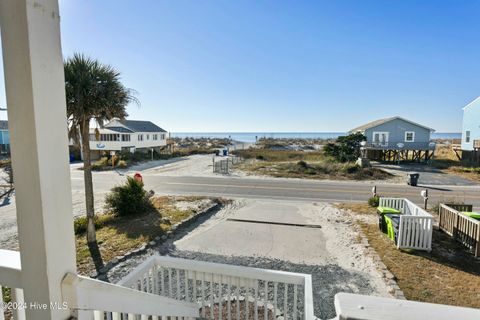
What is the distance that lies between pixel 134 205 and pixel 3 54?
32.5 ft

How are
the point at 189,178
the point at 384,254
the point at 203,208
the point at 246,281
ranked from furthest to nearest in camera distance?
the point at 189,178 → the point at 203,208 → the point at 384,254 → the point at 246,281

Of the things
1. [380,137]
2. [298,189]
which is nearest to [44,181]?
[298,189]

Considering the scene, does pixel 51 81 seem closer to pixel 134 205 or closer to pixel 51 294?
pixel 51 294

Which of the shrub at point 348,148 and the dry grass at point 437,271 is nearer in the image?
the dry grass at point 437,271

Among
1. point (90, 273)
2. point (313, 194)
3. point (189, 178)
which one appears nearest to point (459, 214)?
point (313, 194)

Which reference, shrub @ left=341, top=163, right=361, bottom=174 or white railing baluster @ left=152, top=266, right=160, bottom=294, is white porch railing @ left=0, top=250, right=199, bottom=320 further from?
shrub @ left=341, top=163, right=361, bottom=174

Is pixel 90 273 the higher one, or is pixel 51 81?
pixel 51 81

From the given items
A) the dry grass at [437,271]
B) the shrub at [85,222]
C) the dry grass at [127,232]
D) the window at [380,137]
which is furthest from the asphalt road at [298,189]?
the window at [380,137]

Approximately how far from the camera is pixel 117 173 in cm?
2150

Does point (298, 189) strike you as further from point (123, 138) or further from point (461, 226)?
point (123, 138)

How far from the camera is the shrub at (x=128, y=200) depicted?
9820mm

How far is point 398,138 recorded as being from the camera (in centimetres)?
2828

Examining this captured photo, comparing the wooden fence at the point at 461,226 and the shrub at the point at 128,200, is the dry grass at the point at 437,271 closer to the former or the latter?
the wooden fence at the point at 461,226

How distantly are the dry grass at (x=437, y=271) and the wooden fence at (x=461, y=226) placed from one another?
202 millimetres
